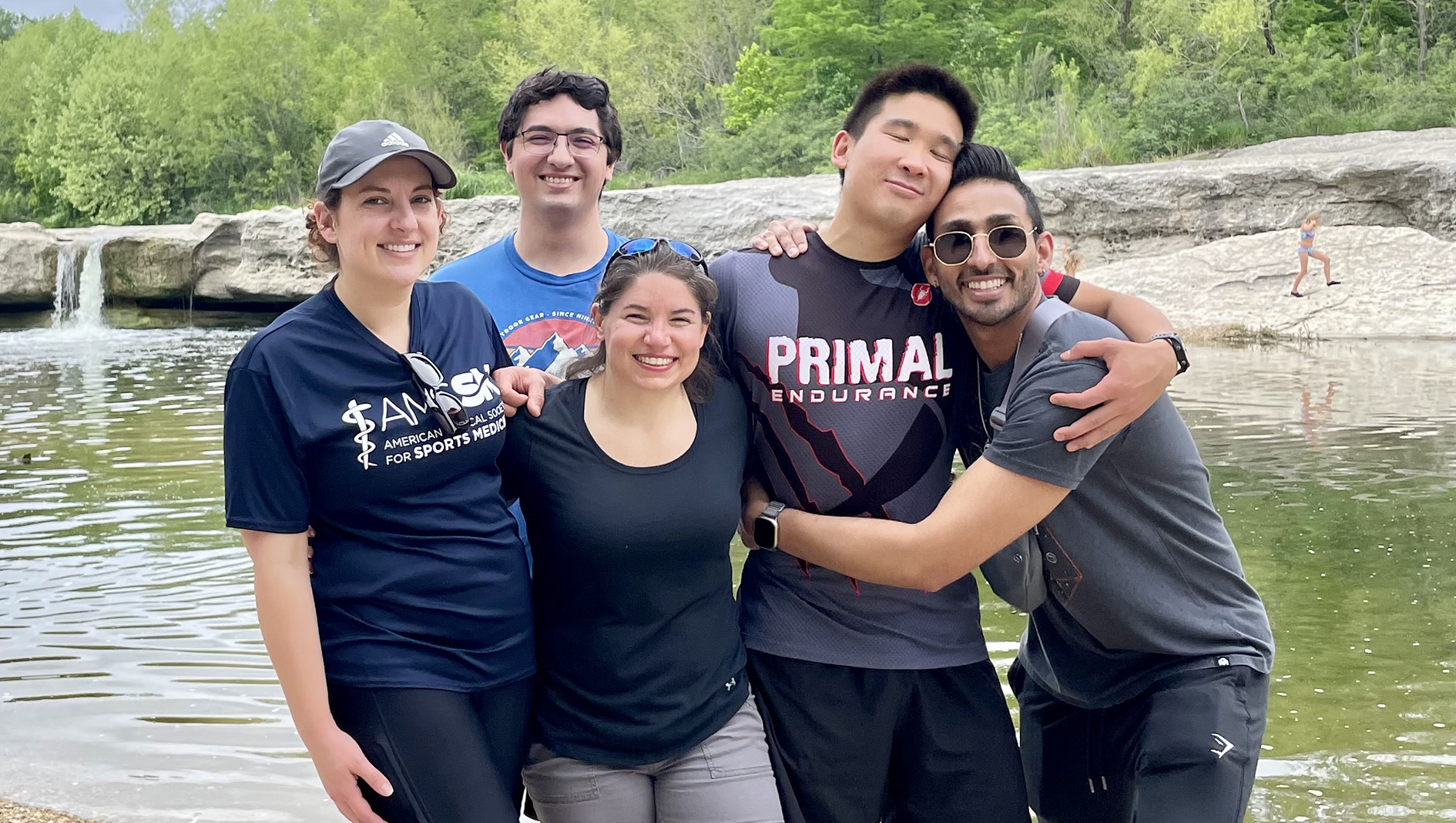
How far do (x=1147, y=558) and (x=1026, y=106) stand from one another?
26.8m

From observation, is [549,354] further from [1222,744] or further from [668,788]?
[1222,744]

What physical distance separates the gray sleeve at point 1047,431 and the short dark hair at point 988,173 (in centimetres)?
42

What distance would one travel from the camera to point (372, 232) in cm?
236

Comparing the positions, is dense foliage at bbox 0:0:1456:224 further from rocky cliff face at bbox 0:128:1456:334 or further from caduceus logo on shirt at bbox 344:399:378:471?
caduceus logo on shirt at bbox 344:399:378:471

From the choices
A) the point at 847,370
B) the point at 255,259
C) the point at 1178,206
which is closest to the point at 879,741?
the point at 847,370

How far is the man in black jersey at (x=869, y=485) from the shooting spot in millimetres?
2699

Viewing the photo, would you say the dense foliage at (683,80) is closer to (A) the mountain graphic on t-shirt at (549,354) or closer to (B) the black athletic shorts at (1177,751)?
(A) the mountain graphic on t-shirt at (549,354)

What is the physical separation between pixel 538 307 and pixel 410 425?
0.97 m

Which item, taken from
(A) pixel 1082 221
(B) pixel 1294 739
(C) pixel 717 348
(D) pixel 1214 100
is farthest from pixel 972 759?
(D) pixel 1214 100

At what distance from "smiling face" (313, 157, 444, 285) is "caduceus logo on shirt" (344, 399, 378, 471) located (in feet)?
0.83

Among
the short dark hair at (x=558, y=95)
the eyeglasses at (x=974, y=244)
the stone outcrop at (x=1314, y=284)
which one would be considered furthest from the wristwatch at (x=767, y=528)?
the stone outcrop at (x=1314, y=284)

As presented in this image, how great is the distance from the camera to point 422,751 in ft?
7.41

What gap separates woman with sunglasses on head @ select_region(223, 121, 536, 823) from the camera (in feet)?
7.23

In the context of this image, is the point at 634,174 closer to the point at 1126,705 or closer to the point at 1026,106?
the point at 1026,106
